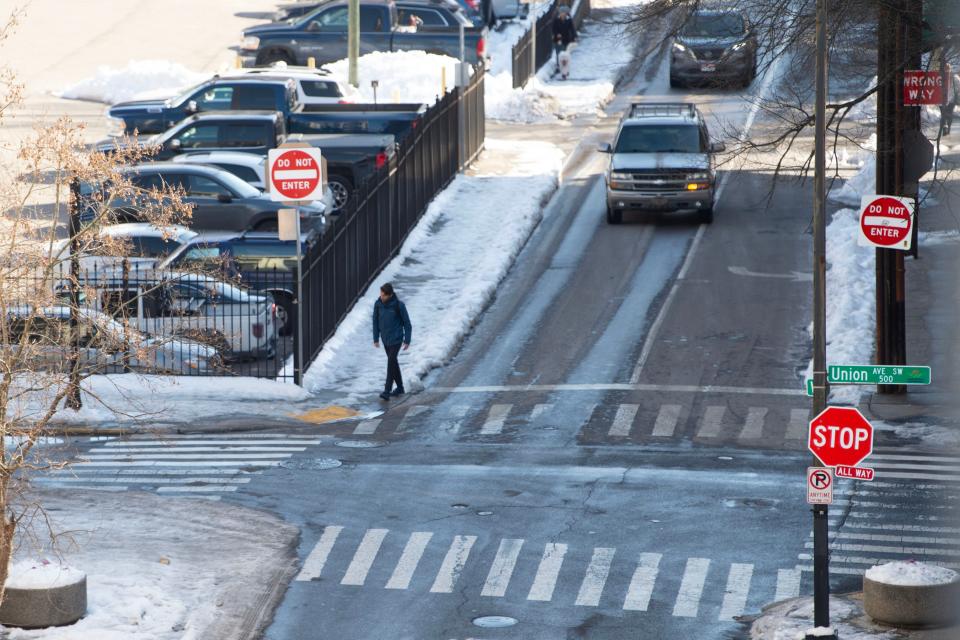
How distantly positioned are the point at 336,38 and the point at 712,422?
83.9 feet

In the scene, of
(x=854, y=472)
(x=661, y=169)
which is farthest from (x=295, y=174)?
(x=854, y=472)

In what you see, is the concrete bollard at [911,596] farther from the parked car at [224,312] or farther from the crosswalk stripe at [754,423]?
the parked car at [224,312]

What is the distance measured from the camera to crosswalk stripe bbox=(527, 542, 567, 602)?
14234 mm

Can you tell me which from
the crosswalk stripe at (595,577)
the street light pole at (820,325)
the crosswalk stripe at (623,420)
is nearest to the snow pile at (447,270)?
the crosswalk stripe at (623,420)

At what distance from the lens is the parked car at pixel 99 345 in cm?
1382

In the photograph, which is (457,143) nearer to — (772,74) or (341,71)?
(341,71)

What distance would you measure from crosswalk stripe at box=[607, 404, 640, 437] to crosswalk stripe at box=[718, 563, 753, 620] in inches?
198

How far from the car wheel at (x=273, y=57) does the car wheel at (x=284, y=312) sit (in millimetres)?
18817

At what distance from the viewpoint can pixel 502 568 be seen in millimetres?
14875

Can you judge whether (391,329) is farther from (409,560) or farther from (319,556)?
(409,560)

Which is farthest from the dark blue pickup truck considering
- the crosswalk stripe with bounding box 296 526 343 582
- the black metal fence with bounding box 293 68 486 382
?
the crosswalk stripe with bounding box 296 526 343 582

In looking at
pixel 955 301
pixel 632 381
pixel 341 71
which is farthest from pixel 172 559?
pixel 341 71

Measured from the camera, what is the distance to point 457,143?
34.2 metres

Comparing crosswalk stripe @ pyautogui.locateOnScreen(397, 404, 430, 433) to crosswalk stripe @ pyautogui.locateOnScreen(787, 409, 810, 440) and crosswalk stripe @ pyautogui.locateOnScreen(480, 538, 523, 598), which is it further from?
crosswalk stripe @ pyautogui.locateOnScreen(480, 538, 523, 598)
